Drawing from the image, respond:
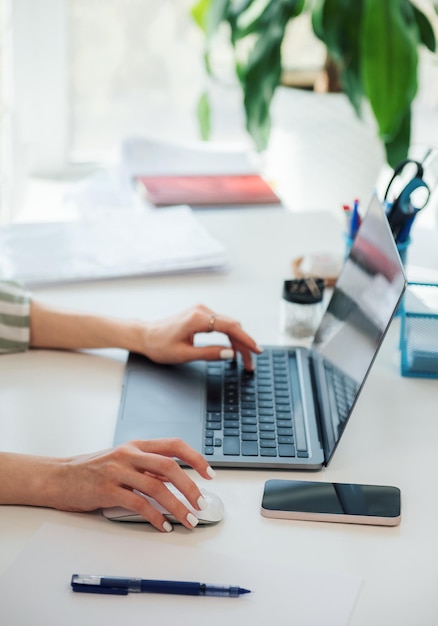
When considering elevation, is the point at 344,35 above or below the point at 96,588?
above

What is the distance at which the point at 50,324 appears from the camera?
4.09 feet

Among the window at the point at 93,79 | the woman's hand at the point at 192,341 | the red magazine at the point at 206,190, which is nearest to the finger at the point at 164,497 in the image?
the woman's hand at the point at 192,341

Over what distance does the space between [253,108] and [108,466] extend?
160 cm

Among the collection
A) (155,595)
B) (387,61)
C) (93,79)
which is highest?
(387,61)

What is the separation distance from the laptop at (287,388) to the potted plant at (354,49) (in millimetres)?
947

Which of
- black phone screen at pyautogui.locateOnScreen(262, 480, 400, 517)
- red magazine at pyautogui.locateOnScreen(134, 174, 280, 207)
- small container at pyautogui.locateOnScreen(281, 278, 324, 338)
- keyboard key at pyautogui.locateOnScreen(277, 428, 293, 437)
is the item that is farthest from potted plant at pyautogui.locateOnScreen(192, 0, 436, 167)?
black phone screen at pyautogui.locateOnScreen(262, 480, 400, 517)

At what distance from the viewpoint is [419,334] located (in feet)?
3.82

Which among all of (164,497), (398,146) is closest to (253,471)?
(164,497)

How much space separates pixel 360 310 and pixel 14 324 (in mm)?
493

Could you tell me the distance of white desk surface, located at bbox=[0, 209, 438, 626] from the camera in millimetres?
817

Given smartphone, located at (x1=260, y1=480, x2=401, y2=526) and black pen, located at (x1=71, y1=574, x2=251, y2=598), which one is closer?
black pen, located at (x1=71, y1=574, x2=251, y2=598)

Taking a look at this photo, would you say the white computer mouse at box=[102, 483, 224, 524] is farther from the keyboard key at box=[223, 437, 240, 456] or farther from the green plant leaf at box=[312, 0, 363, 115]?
the green plant leaf at box=[312, 0, 363, 115]

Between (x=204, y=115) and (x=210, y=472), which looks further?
(x=204, y=115)

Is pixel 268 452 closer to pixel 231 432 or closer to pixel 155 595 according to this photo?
pixel 231 432
